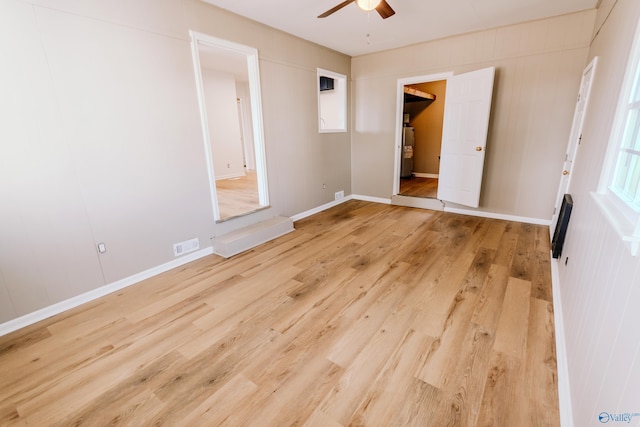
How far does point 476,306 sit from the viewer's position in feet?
7.38

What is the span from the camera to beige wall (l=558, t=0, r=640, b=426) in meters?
0.94

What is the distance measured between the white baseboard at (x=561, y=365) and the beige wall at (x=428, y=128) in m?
5.19

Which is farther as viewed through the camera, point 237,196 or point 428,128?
point 428,128

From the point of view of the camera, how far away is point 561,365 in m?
1.65

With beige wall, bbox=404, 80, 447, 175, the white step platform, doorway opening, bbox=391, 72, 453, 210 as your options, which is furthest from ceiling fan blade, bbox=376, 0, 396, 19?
beige wall, bbox=404, 80, 447, 175

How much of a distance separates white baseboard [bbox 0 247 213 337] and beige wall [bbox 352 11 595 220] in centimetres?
423

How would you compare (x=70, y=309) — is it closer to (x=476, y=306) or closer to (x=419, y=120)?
(x=476, y=306)

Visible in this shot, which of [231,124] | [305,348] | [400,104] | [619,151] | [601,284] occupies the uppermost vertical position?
[400,104]

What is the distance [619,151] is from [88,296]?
3.92 metres

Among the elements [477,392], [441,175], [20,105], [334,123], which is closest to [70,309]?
[20,105]

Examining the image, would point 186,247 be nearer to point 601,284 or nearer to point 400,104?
point 601,284

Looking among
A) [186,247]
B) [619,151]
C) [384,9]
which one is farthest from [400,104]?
[186,247]

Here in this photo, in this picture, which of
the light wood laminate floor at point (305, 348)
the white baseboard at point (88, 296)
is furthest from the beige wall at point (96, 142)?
the light wood laminate floor at point (305, 348)

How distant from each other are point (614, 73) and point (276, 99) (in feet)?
10.9
